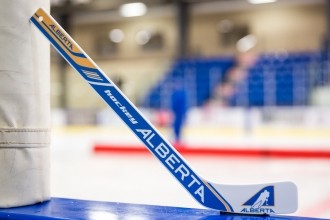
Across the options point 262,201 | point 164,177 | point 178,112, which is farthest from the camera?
point 178,112

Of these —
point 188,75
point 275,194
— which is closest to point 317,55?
point 188,75

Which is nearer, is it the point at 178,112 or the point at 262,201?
the point at 262,201

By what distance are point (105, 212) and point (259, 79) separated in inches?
511

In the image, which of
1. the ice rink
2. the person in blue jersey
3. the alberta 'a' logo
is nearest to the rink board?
the alberta 'a' logo

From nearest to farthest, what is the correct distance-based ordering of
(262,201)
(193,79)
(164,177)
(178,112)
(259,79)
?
(262,201) → (164,177) → (178,112) → (259,79) → (193,79)

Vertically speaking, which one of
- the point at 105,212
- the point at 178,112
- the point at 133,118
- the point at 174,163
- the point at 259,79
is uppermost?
the point at 259,79

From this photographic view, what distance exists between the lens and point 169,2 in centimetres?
1611

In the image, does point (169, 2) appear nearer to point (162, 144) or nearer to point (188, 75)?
point (188, 75)

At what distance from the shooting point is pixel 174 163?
1.34m

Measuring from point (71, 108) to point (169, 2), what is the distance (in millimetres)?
5201

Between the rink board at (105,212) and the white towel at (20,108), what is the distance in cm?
6

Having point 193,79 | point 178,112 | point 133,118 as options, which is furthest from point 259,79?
point 133,118

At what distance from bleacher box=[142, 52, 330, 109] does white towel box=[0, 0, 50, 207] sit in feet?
37.4

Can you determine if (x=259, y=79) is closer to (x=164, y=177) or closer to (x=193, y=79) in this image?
(x=193, y=79)
